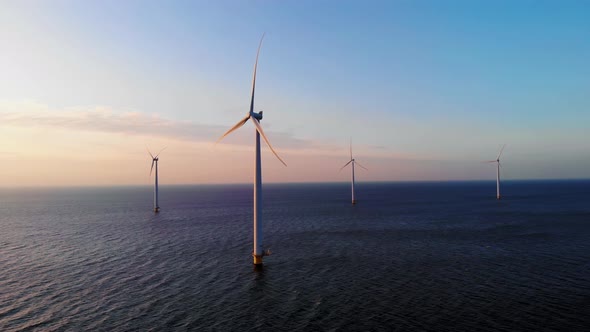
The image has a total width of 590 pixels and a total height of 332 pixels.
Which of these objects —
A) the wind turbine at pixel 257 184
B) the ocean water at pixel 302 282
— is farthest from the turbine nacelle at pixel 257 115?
the ocean water at pixel 302 282

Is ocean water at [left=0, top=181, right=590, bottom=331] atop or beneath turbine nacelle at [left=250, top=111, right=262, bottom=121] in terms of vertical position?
beneath

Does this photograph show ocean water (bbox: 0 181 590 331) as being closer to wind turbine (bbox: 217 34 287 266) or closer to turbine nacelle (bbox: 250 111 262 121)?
wind turbine (bbox: 217 34 287 266)

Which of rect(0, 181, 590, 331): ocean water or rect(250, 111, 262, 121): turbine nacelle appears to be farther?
rect(250, 111, 262, 121): turbine nacelle

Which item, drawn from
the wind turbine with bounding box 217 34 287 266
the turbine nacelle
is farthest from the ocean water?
the turbine nacelle

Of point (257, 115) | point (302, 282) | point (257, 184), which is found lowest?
point (302, 282)

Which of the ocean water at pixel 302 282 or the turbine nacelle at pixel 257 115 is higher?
the turbine nacelle at pixel 257 115

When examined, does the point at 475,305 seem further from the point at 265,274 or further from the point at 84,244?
the point at 84,244

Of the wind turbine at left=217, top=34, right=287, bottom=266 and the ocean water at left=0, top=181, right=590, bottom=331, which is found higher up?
the wind turbine at left=217, top=34, right=287, bottom=266

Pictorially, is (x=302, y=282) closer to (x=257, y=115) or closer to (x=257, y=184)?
(x=257, y=184)

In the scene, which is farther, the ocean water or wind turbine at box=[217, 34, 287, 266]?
wind turbine at box=[217, 34, 287, 266]

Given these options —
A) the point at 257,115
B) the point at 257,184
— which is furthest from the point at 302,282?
the point at 257,115

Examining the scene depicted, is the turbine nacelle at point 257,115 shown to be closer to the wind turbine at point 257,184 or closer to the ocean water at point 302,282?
the wind turbine at point 257,184
